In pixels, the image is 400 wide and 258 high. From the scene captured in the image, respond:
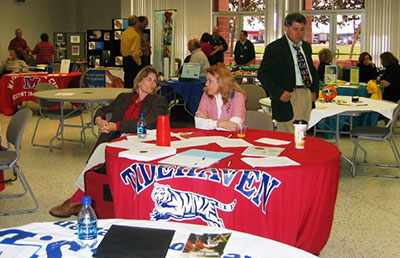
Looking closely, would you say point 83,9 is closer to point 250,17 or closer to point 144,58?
point 250,17

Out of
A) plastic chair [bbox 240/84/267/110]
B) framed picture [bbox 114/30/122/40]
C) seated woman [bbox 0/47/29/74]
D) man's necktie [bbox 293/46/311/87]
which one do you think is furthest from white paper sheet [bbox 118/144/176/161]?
framed picture [bbox 114/30/122/40]

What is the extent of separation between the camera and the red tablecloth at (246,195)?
8.95 feet

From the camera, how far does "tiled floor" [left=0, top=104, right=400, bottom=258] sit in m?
3.72

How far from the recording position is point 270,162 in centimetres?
286

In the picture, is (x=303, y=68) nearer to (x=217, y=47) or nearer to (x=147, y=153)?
(x=147, y=153)

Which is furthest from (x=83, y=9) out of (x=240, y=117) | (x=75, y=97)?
(x=240, y=117)

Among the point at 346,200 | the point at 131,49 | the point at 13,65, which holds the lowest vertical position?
the point at 346,200

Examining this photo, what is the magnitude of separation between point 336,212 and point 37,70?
803 centimetres

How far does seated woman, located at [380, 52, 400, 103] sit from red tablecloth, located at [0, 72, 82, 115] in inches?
212

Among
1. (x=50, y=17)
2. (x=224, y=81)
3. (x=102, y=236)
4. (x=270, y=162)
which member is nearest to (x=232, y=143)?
(x=270, y=162)

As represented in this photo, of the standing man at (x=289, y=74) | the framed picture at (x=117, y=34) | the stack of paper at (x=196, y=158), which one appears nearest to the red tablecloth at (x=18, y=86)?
the framed picture at (x=117, y=34)

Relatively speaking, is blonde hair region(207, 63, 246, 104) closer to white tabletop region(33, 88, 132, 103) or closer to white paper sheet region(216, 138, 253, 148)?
white paper sheet region(216, 138, 253, 148)

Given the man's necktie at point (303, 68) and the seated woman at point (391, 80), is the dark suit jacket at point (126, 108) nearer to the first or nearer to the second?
the man's necktie at point (303, 68)

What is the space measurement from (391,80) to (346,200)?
4.23m
